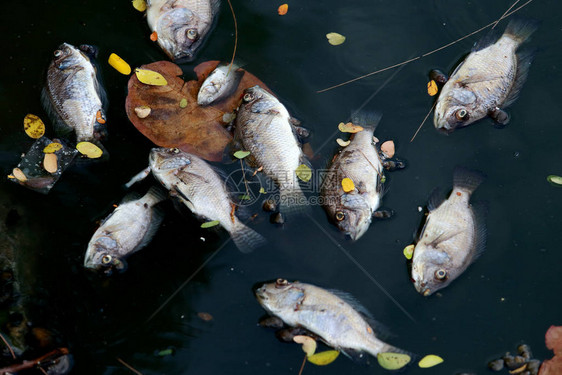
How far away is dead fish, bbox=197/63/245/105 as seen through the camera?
18.3ft

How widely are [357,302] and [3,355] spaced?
13.1 ft

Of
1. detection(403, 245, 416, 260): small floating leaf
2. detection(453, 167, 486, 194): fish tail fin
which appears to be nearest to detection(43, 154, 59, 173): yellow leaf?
detection(403, 245, 416, 260): small floating leaf

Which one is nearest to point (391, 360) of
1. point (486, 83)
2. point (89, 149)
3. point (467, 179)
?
point (467, 179)

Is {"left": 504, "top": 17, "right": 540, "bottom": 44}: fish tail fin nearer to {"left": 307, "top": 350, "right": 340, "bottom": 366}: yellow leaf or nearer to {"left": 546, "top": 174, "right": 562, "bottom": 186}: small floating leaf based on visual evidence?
{"left": 546, "top": 174, "right": 562, "bottom": 186}: small floating leaf

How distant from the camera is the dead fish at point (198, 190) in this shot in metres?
5.28

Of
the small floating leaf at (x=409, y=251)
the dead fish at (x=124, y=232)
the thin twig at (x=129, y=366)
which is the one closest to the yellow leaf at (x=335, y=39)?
the small floating leaf at (x=409, y=251)

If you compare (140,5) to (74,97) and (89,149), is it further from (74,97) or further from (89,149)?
(89,149)

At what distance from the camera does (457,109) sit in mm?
5457

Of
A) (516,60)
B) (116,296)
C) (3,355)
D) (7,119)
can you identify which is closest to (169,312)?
(116,296)

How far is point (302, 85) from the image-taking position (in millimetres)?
5883

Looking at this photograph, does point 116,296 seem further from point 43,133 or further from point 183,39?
point 183,39

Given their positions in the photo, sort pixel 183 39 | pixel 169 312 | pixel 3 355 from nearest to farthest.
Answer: pixel 3 355 → pixel 169 312 → pixel 183 39

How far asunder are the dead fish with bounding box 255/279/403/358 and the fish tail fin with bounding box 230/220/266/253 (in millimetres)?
541

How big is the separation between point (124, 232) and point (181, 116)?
1.55m
